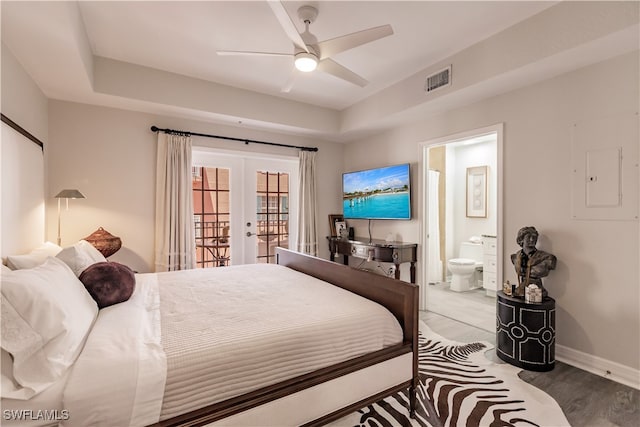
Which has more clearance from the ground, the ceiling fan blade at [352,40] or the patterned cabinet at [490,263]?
the ceiling fan blade at [352,40]

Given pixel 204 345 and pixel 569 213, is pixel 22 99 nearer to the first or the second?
pixel 204 345

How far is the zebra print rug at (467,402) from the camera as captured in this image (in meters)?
1.86

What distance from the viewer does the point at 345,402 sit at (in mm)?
1669

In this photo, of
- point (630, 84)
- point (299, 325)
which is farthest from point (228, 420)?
point (630, 84)

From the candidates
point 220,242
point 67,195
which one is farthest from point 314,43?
point 220,242

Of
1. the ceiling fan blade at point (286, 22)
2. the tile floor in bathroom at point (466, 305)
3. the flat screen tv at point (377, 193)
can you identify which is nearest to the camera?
the ceiling fan blade at point (286, 22)

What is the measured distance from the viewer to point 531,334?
243cm

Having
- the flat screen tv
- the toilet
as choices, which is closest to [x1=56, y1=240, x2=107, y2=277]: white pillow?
the flat screen tv

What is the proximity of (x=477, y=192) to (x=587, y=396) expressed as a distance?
11.6ft

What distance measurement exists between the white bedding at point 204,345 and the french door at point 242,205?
1958mm

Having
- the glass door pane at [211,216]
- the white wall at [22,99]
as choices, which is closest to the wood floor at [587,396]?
the glass door pane at [211,216]

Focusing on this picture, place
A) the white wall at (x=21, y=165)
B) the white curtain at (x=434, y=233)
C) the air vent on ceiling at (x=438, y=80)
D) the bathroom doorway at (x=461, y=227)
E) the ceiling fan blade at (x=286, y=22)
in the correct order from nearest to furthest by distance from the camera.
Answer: the ceiling fan blade at (x=286, y=22) → the white wall at (x=21, y=165) → the air vent on ceiling at (x=438, y=80) → the bathroom doorway at (x=461, y=227) → the white curtain at (x=434, y=233)

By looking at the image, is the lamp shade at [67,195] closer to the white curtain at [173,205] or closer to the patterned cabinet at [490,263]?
the white curtain at [173,205]

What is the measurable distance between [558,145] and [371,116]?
205 cm
